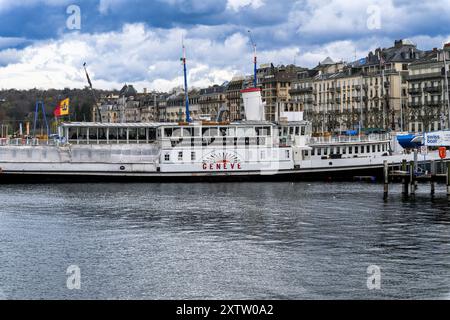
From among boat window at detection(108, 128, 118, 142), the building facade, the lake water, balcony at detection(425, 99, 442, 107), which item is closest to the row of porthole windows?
boat window at detection(108, 128, 118, 142)

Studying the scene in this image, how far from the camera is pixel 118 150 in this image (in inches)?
3519

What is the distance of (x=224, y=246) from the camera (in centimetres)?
4281

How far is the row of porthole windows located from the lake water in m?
22.1

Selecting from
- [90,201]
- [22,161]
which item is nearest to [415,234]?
[90,201]

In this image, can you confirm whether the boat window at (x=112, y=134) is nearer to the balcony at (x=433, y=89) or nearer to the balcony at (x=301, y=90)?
the balcony at (x=433, y=89)

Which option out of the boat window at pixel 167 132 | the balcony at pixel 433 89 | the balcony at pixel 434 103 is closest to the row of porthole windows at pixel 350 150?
the boat window at pixel 167 132

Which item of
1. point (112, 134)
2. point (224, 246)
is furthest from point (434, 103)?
point (224, 246)

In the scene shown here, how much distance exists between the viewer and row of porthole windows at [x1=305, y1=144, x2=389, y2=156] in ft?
304

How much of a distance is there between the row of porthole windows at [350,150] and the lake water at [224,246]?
22.1 metres

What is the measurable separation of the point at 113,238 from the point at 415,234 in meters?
16.4

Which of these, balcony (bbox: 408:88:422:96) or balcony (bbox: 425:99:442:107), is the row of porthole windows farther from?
balcony (bbox: 408:88:422:96)

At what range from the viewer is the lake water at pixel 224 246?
33.5 m

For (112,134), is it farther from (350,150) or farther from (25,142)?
Result: (350,150)
